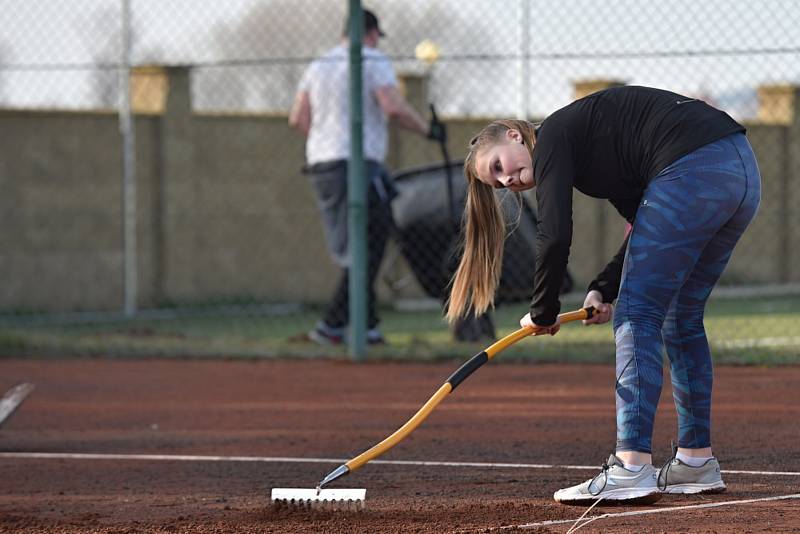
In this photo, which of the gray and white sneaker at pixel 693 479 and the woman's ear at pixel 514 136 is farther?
the gray and white sneaker at pixel 693 479

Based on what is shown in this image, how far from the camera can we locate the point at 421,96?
16391mm

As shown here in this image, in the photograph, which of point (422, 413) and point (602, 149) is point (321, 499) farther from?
point (602, 149)

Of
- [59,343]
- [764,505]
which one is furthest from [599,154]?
[59,343]

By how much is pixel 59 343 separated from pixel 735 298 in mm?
9603

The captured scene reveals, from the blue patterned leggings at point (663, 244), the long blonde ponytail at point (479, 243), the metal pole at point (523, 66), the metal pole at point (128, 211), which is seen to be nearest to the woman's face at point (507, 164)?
the long blonde ponytail at point (479, 243)

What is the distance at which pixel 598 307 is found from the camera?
4762 millimetres

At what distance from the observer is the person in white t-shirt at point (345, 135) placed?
31.3 ft

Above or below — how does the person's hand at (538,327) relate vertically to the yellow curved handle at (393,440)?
above

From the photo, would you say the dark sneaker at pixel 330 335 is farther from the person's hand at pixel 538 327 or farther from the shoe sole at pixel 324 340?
the person's hand at pixel 538 327

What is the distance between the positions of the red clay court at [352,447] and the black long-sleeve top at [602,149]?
85 centimetres

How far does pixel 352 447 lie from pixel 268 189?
417 inches

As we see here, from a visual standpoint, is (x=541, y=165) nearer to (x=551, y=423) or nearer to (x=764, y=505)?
(x=764, y=505)

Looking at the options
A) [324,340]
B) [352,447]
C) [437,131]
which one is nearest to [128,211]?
[324,340]

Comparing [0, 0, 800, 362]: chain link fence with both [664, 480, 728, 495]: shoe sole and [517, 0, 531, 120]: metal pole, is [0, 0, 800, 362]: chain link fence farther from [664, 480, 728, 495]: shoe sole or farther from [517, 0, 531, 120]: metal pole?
[664, 480, 728, 495]: shoe sole
